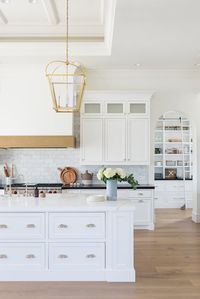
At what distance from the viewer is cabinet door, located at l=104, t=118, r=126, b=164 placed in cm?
682

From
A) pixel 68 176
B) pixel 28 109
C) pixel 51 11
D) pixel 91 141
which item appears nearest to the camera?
pixel 51 11

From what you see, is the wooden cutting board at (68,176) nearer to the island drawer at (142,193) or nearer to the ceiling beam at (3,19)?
the island drawer at (142,193)

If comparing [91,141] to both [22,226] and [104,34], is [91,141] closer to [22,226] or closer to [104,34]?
[104,34]

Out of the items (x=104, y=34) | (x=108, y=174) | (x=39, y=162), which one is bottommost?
(x=108, y=174)

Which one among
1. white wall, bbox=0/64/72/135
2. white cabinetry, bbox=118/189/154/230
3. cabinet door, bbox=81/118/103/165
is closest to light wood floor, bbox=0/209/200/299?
white cabinetry, bbox=118/189/154/230

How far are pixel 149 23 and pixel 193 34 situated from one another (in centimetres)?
77

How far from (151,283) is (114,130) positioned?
11.3 feet

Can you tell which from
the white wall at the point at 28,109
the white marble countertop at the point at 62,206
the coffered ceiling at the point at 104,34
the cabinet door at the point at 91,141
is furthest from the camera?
the cabinet door at the point at 91,141

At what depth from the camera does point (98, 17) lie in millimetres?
5672

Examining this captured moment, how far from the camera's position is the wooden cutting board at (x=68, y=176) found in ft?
23.0

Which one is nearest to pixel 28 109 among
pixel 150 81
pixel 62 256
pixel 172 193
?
pixel 150 81

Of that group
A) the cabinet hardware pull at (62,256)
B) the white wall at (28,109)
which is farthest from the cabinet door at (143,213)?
the cabinet hardware pull at (62,256)

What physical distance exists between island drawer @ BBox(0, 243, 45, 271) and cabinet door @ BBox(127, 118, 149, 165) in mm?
3277

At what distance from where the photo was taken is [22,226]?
3.95 meters
